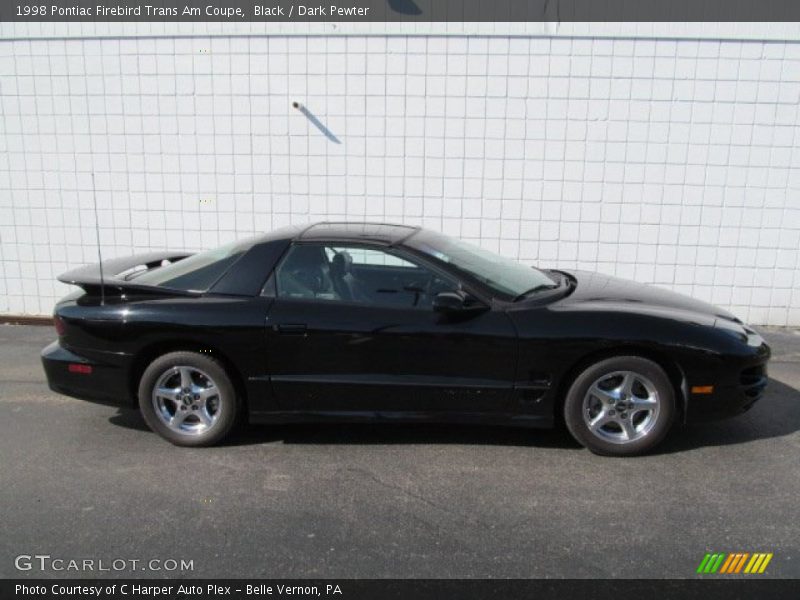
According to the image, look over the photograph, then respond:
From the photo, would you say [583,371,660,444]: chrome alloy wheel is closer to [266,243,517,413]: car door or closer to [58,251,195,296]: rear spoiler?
[266,243,517,413]: car door

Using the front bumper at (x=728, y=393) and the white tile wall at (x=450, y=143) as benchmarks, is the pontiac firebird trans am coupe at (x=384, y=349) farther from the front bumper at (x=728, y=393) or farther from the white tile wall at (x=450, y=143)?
the white tile wall at (x=450, y=143)

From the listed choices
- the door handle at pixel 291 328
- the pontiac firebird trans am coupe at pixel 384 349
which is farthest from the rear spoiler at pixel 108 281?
the door handle at pixel 291 328

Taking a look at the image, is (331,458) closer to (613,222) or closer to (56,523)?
(56,523)

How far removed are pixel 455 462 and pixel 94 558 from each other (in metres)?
1.98

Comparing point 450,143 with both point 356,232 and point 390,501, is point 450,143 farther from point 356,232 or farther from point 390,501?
point 390,501

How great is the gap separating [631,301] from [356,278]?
1.78 meters

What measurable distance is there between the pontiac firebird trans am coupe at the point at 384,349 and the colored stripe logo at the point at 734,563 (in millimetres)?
996

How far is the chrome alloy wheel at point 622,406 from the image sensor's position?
A: 3.88 m

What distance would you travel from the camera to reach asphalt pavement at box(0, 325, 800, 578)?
2945 millimetres
